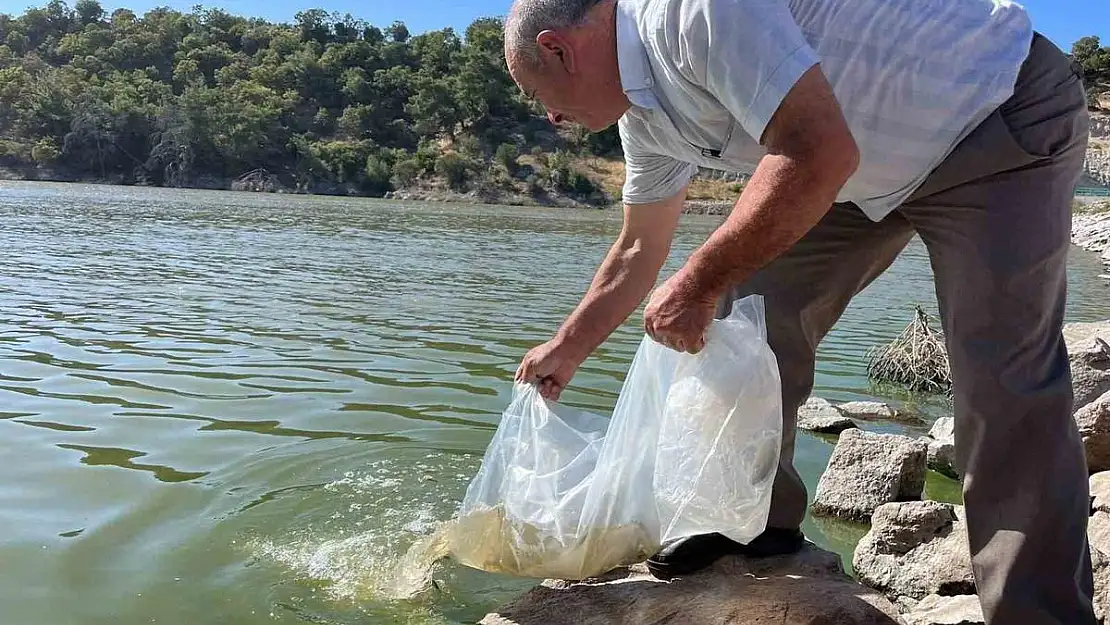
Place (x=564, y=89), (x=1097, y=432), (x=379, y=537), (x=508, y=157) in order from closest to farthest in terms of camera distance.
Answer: (x=564, y=89) < (x=379, y=537) < (x=1097, y=432) < (x=508, y=157)

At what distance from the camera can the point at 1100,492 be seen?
11.2 feet

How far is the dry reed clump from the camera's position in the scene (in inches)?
307

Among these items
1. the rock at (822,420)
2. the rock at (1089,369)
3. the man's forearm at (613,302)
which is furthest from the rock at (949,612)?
the rock at (822,420)

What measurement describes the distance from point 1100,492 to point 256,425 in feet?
13.7

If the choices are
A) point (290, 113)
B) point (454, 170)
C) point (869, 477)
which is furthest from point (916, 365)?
point (290, 113)

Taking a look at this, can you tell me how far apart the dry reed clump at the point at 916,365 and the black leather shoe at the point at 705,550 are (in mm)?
5245

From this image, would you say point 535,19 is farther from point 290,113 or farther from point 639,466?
point 290,113

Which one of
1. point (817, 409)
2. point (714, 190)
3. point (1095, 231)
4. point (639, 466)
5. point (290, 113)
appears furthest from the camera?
point (290, 113)

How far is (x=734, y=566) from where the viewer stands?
290 centimetres

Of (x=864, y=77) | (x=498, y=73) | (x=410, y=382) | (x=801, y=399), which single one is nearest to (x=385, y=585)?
(x=801, y=399)

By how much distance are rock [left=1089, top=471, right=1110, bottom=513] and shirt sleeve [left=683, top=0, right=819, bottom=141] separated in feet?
7.33

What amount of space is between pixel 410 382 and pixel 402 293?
5.61 meters

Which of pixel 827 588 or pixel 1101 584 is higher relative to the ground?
pixel 1101 584

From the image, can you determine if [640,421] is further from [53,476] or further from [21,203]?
[21,203]
